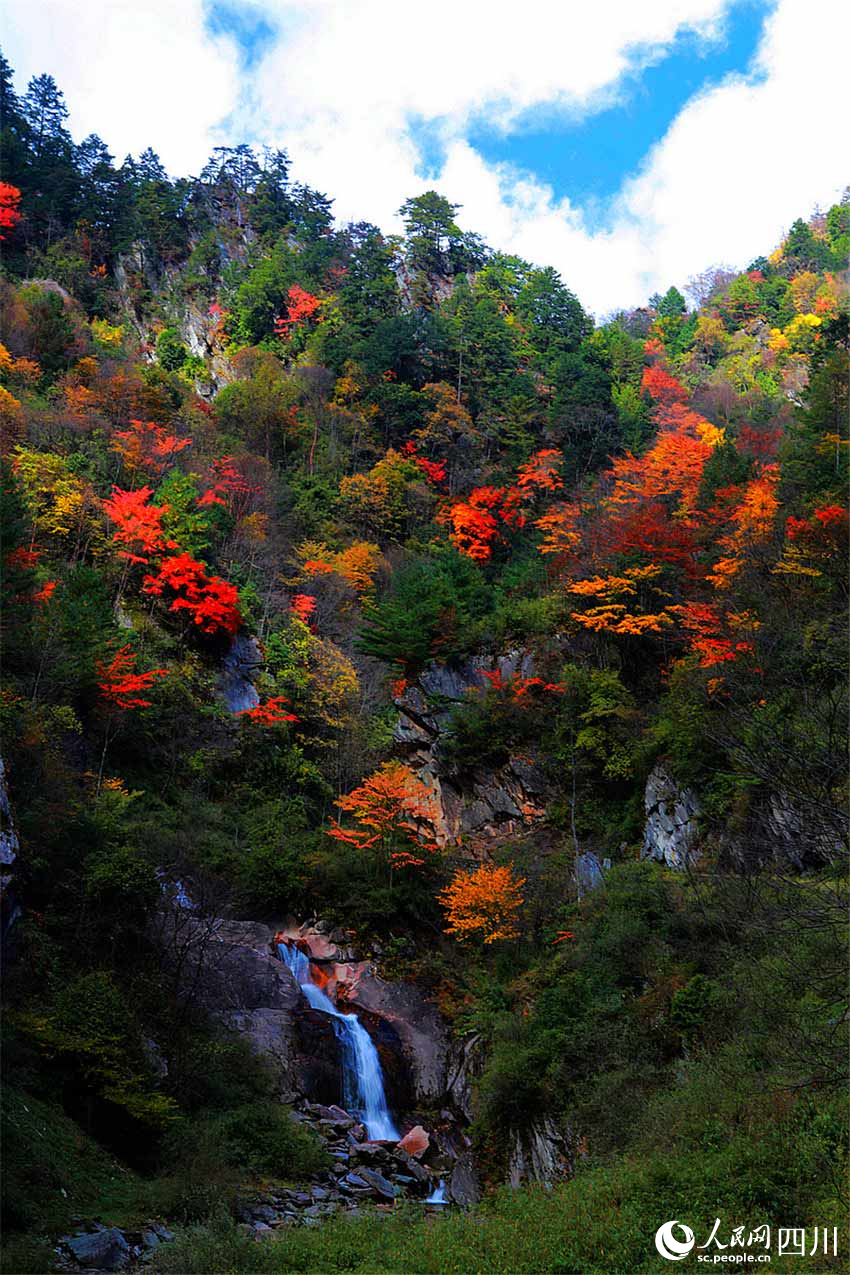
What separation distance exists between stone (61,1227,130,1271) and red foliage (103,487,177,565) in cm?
1968

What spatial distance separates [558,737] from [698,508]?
7955 mm

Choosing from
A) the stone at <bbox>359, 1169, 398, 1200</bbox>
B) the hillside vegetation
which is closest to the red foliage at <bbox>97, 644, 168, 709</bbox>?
the hillside vegetation

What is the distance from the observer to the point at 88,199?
4578cm

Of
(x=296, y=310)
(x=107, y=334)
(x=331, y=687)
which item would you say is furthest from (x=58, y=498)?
(x=296, y=310)

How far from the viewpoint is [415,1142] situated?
16.3 metres

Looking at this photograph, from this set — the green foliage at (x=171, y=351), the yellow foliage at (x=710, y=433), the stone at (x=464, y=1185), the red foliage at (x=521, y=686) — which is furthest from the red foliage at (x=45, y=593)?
the green foliage at (x=171, y=351)

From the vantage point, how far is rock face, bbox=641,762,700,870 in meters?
17.2

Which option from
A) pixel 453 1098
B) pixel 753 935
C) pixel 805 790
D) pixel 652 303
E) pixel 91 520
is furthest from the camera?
pixel 652 303

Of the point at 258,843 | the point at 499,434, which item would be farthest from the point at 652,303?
the point at 258,843

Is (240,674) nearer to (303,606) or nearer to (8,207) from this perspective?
(303,606)

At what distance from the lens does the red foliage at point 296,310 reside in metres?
43.9

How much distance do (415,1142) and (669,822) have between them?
27.2 feet

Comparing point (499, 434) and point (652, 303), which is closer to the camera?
point (499, 434)

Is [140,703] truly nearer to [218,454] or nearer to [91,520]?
[91,520]
